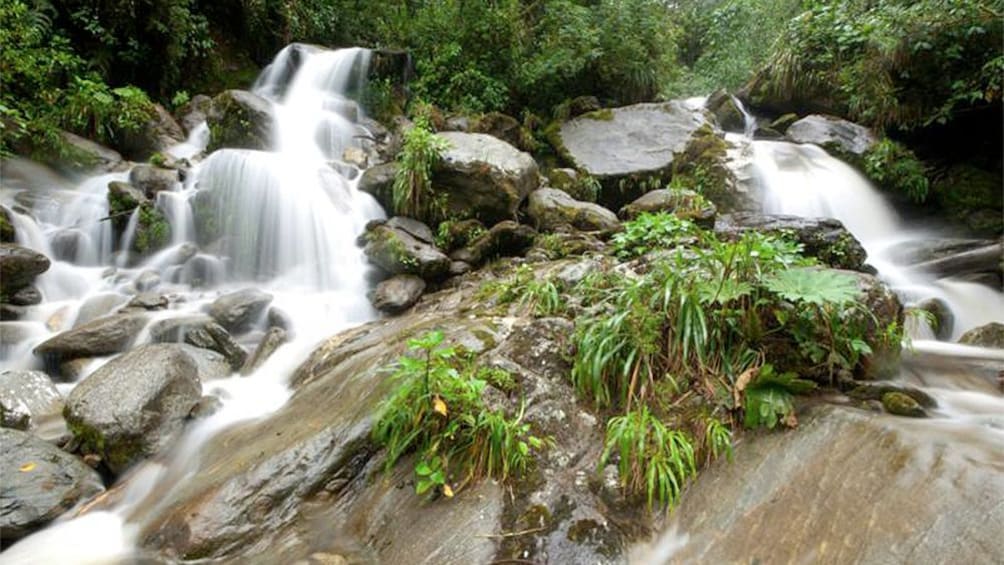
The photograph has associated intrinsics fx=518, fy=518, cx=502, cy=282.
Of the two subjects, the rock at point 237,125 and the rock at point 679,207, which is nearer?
the rock at point 679,207

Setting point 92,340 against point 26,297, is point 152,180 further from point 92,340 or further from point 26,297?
point 92,340

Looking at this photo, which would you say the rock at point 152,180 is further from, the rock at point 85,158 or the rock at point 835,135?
the rock at point 835,135

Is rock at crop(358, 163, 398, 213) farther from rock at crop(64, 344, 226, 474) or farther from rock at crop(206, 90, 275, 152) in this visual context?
rock at crop(64, 344, 226, 474)

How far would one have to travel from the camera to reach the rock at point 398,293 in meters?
6.18

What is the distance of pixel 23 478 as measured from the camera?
3211mm

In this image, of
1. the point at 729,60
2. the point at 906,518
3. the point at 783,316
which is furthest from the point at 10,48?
the point at 729,60

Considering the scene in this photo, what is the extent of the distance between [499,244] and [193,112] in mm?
7424

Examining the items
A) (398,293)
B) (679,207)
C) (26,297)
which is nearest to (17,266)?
(26,297)

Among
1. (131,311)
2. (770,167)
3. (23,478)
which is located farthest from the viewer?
(770,167)

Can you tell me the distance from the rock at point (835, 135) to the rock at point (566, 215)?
4.61 metres

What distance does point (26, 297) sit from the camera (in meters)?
5.94

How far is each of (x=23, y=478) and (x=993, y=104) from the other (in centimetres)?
1090

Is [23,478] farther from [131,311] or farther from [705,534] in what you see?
[705,534]

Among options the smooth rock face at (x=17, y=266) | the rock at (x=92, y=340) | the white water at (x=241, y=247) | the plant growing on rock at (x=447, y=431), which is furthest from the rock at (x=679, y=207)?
the smooth rock face at (x=17, y=266)
